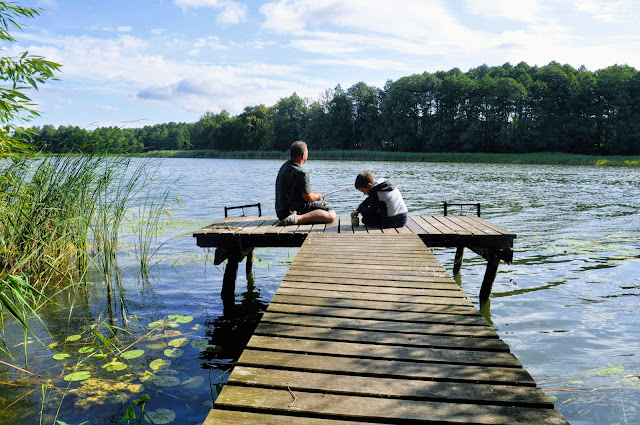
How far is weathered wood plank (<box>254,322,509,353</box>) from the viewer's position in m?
2.79

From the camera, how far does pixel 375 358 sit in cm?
261

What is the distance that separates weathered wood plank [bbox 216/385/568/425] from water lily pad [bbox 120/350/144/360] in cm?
257

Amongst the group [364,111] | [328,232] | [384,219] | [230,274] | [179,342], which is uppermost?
[364,111]

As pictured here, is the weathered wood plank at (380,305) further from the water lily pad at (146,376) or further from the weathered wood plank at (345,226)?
→ the weathered wood plank at (345,226)

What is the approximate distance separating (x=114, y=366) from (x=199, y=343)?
0.95m

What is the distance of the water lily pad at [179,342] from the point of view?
4.80 meters

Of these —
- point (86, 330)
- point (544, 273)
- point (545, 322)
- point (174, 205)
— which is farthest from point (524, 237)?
point (174, 205)

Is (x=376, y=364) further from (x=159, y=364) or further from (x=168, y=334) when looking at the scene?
(x=168, y=334)

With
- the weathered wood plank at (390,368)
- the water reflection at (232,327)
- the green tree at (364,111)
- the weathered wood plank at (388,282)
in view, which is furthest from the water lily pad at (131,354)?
the green tree at (364,111)

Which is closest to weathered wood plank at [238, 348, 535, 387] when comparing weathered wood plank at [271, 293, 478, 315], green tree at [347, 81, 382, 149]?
weathered wood plank at [271, 293, 478, 315]

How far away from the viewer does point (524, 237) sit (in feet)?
35.7

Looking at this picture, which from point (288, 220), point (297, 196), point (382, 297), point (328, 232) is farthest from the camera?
point (297, 196)

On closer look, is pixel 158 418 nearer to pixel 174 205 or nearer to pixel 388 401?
pixel 388 401

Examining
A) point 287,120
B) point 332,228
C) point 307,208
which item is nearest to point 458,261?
point 332,228
